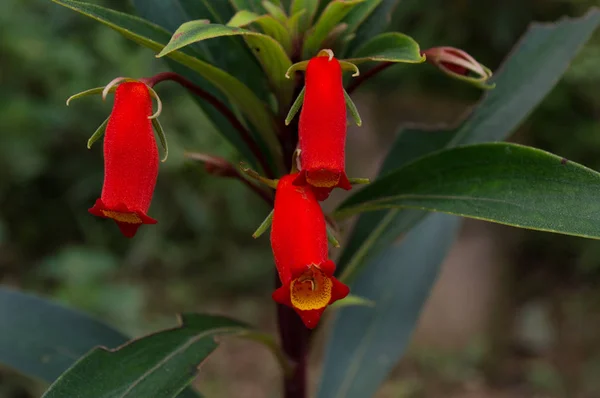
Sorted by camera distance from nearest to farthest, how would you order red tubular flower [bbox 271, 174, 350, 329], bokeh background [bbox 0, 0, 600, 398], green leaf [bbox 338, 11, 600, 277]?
red tubular flower [bbox 271, 174, 350, 329], green leaf [bbox 338, 11, 600, 277], bokeh background [bbox 0, 0, 600, 398]

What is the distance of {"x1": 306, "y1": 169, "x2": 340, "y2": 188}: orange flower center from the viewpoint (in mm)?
460

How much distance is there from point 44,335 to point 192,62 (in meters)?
0.42

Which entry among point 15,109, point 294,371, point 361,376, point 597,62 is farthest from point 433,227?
point 597,62

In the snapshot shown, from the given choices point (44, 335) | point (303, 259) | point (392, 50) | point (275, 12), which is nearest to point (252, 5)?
point (275, 12)

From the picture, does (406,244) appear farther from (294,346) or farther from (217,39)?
(217,39)

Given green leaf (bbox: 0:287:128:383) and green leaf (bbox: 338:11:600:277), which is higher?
green leaf (bbox: 338:11:600:277)

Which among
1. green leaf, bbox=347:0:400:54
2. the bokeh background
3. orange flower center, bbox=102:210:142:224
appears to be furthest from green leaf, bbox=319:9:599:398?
the bokeh background

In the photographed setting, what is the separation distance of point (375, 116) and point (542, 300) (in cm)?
97

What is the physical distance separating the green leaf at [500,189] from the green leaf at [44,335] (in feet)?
1.15

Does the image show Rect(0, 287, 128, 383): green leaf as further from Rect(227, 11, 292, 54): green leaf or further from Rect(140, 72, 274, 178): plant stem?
Rect(227, 11, 292, 54): green leaf

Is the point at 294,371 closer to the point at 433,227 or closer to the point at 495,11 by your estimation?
the point at 433,227

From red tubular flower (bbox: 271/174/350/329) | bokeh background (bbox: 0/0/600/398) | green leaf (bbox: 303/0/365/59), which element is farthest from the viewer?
bokeh background (bbox: 0/0/600/398)

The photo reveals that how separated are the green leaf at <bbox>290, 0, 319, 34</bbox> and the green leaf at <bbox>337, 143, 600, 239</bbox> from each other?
0.53 feet

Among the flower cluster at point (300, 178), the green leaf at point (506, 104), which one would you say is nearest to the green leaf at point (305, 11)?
the flower cluster at point (300, 178)
